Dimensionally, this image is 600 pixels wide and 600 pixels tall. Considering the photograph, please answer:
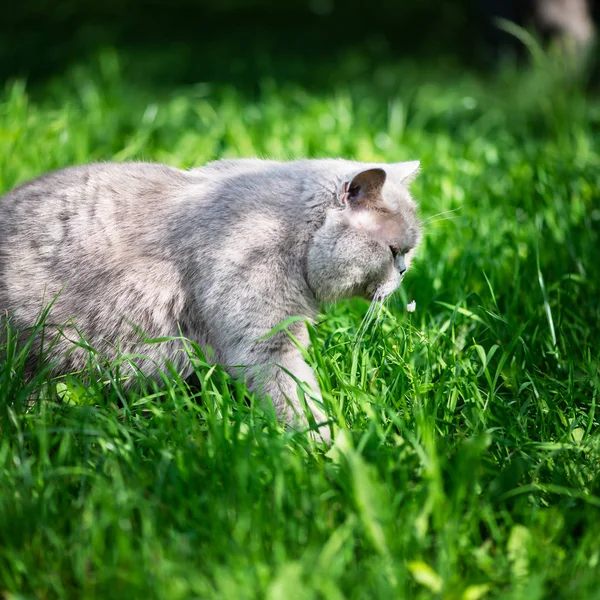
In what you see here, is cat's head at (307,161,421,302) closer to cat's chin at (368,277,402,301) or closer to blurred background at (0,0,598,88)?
cat's chin at (368,277,402,301)

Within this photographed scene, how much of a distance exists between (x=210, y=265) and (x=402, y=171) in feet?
2.43

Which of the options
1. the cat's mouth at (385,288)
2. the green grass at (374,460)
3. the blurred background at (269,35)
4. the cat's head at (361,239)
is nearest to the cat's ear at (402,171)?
the cat's head at (361,239)

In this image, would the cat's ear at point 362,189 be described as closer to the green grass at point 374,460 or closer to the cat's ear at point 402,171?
the cat's ear at point 402,171

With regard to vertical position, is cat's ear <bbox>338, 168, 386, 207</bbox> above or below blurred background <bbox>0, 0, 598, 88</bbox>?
below

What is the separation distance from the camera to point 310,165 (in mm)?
2389

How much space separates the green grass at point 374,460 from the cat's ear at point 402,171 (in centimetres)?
45

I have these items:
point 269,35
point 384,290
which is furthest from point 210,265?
point 269,35

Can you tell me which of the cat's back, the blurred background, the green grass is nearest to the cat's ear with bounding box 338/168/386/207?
the green grass

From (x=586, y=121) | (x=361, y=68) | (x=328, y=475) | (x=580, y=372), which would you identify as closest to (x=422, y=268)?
(x=580, y=372)

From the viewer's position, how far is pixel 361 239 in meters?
2.23

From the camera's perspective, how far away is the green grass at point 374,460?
4.88 ft

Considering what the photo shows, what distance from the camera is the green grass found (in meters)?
1.49

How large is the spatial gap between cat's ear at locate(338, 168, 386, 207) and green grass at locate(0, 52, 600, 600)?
1.40ft

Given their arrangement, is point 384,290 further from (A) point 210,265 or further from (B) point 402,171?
(A) point 210,265
